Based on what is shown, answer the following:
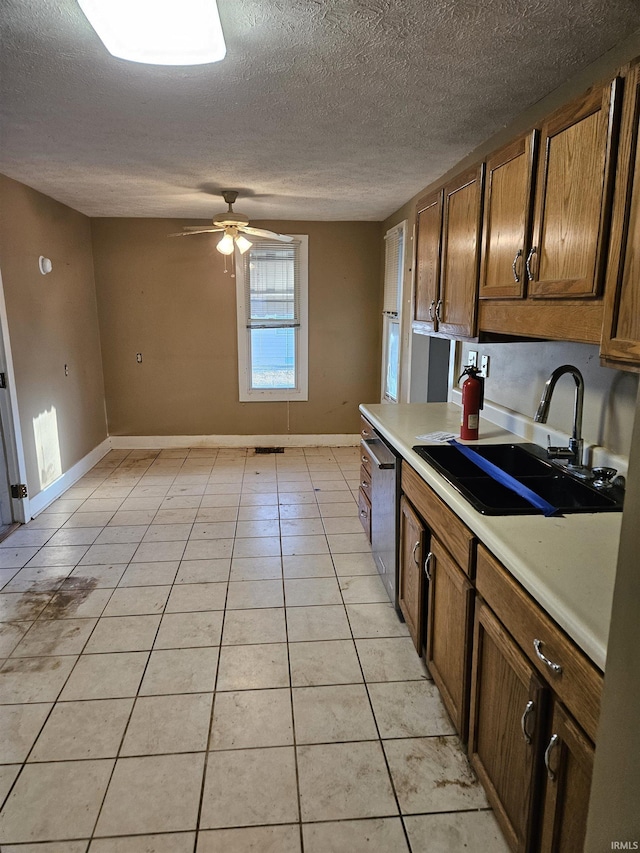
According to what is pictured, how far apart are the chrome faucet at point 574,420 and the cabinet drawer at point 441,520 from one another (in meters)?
0.46

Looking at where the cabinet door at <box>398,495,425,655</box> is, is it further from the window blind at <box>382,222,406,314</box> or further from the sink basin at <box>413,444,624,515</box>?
the window blind at <box>382,222,406,314</box>

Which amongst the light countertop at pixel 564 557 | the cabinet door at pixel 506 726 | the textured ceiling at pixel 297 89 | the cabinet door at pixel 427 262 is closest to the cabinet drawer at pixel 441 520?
the light countertop at pixel 564 557

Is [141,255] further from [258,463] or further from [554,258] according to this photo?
[554,258]

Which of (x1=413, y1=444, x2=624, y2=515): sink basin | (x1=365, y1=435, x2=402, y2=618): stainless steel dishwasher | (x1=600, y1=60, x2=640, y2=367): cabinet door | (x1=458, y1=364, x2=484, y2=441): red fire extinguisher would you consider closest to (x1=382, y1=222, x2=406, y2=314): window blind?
(x1=365, y1=435, x2=402, y2=618): stainless steel dishwasher

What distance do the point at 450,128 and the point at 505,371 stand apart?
123 cm

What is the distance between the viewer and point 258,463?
5.20 metres

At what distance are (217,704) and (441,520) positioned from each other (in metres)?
1.11

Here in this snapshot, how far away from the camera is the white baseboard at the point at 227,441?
18.5 feet

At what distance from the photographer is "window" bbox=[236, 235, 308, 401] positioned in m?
5.36

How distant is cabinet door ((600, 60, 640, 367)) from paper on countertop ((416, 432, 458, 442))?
1186 millimetres

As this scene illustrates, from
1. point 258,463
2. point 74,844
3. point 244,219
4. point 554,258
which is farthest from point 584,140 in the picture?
point 258,463

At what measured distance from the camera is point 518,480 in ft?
6.53

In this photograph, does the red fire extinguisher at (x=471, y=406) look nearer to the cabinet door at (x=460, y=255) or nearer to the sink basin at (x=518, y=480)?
the sink basin at (x=518, y=480)

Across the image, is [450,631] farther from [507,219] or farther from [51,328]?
[51,328]
